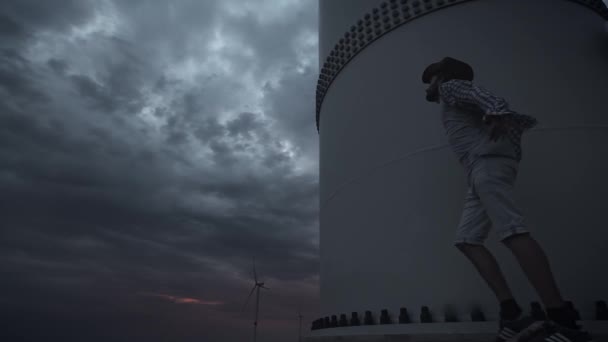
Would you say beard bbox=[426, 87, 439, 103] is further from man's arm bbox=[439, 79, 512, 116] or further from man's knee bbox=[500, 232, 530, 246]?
man's knee bbox=[500, 232, 530, 246]

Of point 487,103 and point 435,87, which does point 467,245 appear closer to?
point 487,103

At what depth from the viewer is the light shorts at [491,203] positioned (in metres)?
3.30

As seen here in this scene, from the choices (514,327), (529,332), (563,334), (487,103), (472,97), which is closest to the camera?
(563,334)

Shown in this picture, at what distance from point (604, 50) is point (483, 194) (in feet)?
14.4

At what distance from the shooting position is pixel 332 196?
802 cm

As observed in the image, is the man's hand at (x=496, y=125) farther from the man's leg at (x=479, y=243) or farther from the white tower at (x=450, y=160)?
the white tower at (x=450, y=160)

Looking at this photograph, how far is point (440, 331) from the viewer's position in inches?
189

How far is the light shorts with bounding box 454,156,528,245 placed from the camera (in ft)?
10.8

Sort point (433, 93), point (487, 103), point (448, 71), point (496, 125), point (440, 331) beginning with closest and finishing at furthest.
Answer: point (496, 125)
point (487, 103)
point (448, 71)
point (433, 93)
point (440, 331)

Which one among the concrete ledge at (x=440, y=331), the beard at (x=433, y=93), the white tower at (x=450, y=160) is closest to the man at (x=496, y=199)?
the beard at (x=433, y=93)

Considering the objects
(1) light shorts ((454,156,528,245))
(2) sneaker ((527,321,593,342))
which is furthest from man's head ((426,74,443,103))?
(2) sneaker ((527,321,593,342))

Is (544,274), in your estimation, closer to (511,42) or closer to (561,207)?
(561,207)

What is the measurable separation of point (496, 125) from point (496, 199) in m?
0.65

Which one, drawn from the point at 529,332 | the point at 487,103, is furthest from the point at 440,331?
the point at 487,103
